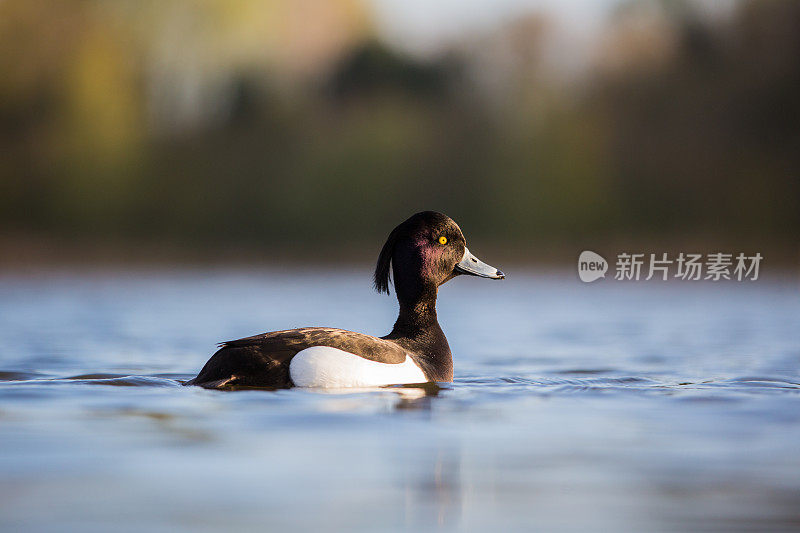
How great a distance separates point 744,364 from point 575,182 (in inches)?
852

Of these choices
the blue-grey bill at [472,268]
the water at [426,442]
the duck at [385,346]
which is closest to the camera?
the water at [426,442]

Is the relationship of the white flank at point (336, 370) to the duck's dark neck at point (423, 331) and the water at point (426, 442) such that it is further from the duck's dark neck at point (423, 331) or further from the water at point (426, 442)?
the duck's dark neck at point (423, 331)

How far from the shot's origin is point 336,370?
6688 mm

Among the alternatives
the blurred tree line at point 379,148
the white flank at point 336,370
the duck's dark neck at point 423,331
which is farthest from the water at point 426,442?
the blurred tree line at point 379,148

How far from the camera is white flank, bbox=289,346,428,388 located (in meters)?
6.62

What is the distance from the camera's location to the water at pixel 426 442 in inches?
147

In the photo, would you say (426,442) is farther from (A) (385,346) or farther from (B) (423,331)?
(B) (423,331)

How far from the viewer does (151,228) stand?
28.6 m

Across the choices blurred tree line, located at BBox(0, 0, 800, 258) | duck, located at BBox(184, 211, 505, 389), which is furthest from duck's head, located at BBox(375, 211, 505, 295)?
blurred tree line, located at BBox(0, 0, 800, 258)

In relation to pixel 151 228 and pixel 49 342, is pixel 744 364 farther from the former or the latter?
pixel 151 228

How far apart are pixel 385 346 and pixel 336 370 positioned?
1.23 ft

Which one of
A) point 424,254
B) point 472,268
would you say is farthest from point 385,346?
point 472,268

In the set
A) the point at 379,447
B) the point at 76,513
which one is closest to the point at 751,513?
the point at 379,447

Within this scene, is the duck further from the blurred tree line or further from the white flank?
the blurred tree line
